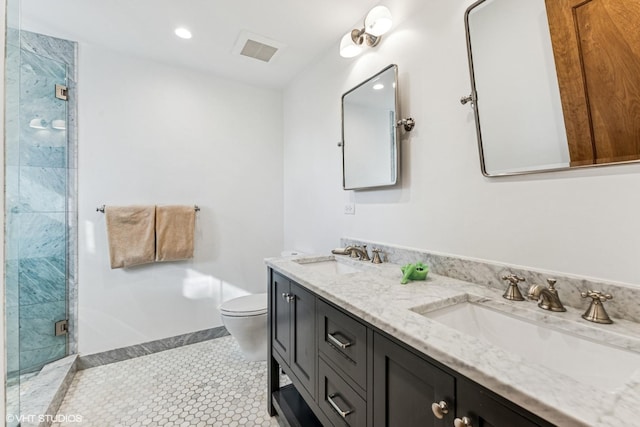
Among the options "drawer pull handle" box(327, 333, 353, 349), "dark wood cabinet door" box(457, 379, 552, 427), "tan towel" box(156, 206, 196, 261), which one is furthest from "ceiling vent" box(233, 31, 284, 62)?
"dark wood cabinet door" box(457, 379, 552, 427)

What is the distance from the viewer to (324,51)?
2129mm

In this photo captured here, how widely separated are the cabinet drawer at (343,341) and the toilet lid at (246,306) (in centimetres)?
93

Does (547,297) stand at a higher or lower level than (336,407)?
higher

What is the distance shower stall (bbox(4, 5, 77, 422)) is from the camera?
177cm

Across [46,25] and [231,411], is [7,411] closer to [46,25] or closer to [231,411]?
[231,411]

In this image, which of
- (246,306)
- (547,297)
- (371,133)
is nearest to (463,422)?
(547,297)

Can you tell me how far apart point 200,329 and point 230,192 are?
1249mm

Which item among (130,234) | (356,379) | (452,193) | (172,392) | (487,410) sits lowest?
(172,392)

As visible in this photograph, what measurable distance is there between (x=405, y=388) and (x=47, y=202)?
2485 millimetres

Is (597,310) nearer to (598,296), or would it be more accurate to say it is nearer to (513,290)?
(598,296)

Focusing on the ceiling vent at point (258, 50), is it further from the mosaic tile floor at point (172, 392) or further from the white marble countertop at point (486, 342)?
the mosaic tile floor at point (172, 392)

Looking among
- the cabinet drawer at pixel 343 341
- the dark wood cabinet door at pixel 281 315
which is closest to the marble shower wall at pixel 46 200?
the dark wood cabinet door at pixel 281 315

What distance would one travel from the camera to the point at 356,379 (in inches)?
35.2

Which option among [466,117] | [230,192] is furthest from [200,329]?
[466,117]
